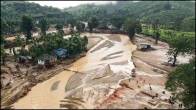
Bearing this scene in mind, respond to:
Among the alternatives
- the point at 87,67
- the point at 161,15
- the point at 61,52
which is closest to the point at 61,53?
the point at 61,52

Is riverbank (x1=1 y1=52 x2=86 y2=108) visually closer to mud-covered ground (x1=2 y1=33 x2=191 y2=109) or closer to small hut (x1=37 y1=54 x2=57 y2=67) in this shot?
mud-covered ground (x1=2 y1=33 x2=191 y2=109)

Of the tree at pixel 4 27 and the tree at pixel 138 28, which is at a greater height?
the tree at pixel 4 27

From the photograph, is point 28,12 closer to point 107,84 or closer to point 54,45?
point 54,45

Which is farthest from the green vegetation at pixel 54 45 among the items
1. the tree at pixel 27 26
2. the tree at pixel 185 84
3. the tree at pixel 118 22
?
the tree at pixel 118 22

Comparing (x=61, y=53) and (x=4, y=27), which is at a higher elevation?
(x=4, y=27)

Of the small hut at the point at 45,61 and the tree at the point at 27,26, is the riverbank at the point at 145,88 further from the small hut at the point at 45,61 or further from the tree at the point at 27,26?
the tree at the point at 27,26

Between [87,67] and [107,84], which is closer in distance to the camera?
[107,84]

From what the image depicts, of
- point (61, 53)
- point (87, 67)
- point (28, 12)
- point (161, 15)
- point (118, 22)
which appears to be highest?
point (61, 53)
